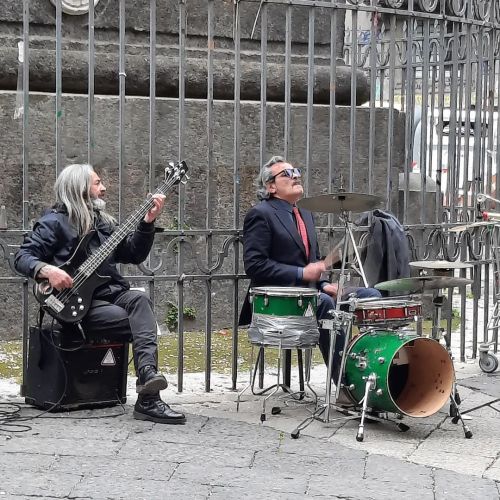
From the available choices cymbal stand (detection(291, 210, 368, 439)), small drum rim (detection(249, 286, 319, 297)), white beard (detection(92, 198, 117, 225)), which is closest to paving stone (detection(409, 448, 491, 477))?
cymbal stand (detection(291, 210, 368, 439))

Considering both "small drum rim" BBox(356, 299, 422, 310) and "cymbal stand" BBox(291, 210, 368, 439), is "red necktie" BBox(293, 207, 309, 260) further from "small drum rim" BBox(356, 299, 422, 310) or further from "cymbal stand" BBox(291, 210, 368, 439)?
"small drum rim" BBox(356, 299, 422, 310)

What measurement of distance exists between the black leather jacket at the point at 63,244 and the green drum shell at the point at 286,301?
76 cm

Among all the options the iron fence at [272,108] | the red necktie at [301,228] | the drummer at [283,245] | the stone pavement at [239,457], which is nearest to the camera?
the stone pavement at [239,457]

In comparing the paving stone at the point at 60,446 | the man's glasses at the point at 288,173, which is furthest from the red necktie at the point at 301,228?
the paving stone at the point at 60,446

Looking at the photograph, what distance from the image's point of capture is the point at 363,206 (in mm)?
6684

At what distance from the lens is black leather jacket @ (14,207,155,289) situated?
6605mm

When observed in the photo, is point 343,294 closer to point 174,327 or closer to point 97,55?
point 174,327

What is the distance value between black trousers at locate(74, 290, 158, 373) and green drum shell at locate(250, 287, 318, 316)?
0.67 m

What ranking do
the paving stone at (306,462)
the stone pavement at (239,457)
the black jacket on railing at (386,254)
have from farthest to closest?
the black jacket on railing at (386,254) < the paving stone at (306,462) < the stone pavement at (239,457)

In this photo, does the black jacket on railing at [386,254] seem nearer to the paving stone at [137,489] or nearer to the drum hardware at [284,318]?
the drum hardware at [284,318]

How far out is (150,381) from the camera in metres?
6.50

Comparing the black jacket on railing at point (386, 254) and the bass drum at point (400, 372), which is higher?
the black jacket on railing at point (386, 254)

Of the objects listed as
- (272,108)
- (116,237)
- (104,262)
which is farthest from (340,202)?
(272,108)

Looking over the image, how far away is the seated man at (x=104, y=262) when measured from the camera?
6.57m
